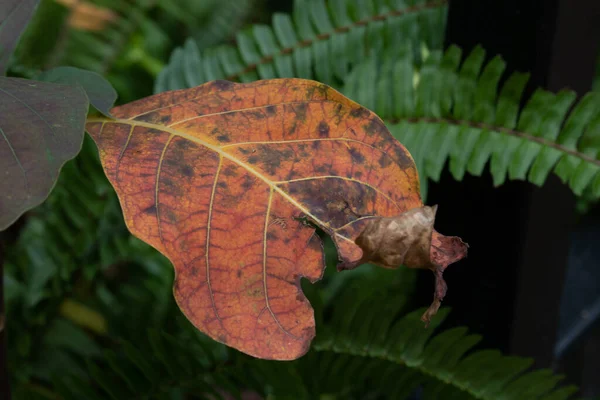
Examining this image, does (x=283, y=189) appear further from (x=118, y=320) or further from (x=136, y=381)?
(x=118, y=320)

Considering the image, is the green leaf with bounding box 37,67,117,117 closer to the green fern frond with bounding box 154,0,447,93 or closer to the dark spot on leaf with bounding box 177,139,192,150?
the dark spot on leaf with bounding box 177,139,192,150

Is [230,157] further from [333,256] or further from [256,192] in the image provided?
[333,256]

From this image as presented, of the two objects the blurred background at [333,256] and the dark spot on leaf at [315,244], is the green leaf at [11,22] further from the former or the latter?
the dark spot on leaf at [315,244]

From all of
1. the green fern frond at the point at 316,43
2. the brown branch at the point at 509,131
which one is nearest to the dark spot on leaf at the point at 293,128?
the brown branch at the point at 509,131

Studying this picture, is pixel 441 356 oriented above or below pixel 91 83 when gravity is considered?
below

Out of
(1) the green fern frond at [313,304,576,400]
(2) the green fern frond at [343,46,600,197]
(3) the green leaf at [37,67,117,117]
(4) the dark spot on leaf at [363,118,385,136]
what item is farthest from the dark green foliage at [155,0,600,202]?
(3) the green leaf at [37,67,117,117]

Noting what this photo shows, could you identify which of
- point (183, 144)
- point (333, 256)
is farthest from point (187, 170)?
point (333, 256)
